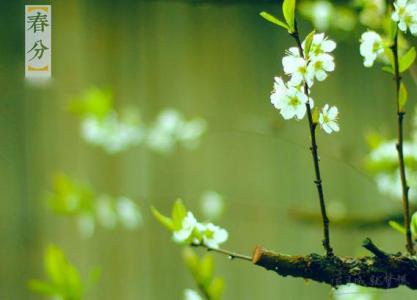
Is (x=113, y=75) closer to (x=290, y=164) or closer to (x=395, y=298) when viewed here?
(x=290, y=164)

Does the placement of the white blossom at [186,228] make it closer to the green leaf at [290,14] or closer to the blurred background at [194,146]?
the green leaf at [290,14]

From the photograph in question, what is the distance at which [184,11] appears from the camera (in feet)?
6.98

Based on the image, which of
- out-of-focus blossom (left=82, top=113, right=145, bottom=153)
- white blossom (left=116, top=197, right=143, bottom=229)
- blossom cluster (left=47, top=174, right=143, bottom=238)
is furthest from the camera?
white blossom (left=116, top=197, right=143, bottom=229)

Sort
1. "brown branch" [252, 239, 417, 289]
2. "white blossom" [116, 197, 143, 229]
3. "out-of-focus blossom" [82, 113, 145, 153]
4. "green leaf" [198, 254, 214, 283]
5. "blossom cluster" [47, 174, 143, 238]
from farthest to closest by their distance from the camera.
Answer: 1. "white blossom" [116, 197, 143, 229]
2. "out-of-focus blossom" [82, 113, 145, 153]
3. "blossom cluster" [47, 174, 143, 238]
4. "green leaf" [198, 254, 214, 283]
5. "brown branch" [252, 239, 417, 289]

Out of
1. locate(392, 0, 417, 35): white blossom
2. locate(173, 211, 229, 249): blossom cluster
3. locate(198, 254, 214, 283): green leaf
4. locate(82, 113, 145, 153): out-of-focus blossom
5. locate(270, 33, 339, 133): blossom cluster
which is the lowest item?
locate(198, 254, 214, 283): green leaf

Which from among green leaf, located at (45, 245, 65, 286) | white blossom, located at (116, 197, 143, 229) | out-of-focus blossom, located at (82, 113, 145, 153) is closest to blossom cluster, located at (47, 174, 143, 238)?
white blossom, located at (116, 197, 143, 229)

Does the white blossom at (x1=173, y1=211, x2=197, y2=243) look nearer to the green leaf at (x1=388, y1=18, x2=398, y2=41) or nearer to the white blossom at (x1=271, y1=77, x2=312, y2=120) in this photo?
the white blossom at (x1=271, y1=77, x2=312, y2=120)

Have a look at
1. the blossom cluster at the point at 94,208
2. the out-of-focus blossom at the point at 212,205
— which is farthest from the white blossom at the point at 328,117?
the out-of-focus blossom at the point at 212,205

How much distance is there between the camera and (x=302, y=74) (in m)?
0.89

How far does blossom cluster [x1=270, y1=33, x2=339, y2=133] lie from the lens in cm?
89

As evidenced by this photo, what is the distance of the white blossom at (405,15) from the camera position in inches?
36.5

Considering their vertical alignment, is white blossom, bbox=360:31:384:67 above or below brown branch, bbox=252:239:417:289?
above

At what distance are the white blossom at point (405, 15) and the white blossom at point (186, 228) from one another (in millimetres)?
391

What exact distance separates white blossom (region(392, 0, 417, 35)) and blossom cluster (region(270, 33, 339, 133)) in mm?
100
